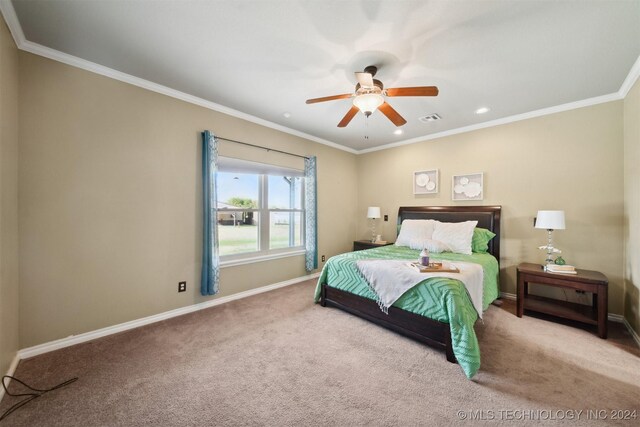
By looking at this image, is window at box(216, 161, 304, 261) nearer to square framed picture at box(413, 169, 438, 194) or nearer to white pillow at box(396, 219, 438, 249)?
white pillow at box(396, 219, 438, 249)

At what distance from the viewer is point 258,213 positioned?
3.85 metres

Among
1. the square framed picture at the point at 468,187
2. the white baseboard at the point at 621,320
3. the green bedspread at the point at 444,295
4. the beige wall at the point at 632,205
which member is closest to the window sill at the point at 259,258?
the green bedspread at the point at 444,295

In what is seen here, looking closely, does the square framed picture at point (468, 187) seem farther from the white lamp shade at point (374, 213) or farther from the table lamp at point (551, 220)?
the white lamp shade at point (374, 213)

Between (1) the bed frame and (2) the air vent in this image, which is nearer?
(1) the bed frame

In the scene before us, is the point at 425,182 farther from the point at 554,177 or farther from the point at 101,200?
the point at 101,200

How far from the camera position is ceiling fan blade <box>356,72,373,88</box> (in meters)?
1.94

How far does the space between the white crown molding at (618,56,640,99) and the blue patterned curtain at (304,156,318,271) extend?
372 centimetres

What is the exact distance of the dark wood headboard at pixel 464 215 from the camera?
3524 millimetres

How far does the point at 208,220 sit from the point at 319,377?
7.18 feet

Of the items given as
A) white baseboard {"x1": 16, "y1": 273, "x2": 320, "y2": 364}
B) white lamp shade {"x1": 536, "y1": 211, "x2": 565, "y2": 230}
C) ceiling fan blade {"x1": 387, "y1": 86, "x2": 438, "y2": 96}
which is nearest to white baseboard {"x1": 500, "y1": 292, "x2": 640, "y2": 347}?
white lamp shade {"x1": 536, "y1": 211, "x2": 565, "y2": 230}

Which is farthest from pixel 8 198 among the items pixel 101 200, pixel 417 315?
pixel 417 315

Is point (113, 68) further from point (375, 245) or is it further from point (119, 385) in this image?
point (375, 245)

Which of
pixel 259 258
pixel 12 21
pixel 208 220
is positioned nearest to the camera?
pixel 12 21

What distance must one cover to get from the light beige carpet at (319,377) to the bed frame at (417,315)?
0.36ft
